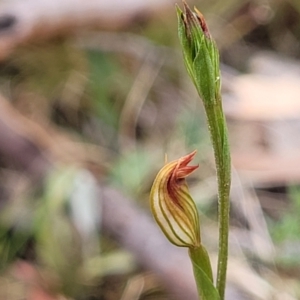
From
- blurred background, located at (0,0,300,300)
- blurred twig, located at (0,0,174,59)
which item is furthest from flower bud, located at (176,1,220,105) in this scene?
blurred twig, located at (0,0,174,59)

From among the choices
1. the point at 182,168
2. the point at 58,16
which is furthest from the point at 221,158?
the point at 58,16

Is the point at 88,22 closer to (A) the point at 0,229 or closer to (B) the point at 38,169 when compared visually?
(B) the point at 38,169

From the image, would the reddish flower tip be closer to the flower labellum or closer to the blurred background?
the flower labellum

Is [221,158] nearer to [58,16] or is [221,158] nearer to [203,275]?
[203,275]

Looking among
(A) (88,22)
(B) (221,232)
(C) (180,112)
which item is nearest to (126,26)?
(A) (88,22)

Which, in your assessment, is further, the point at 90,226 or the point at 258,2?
the point at 258,2
